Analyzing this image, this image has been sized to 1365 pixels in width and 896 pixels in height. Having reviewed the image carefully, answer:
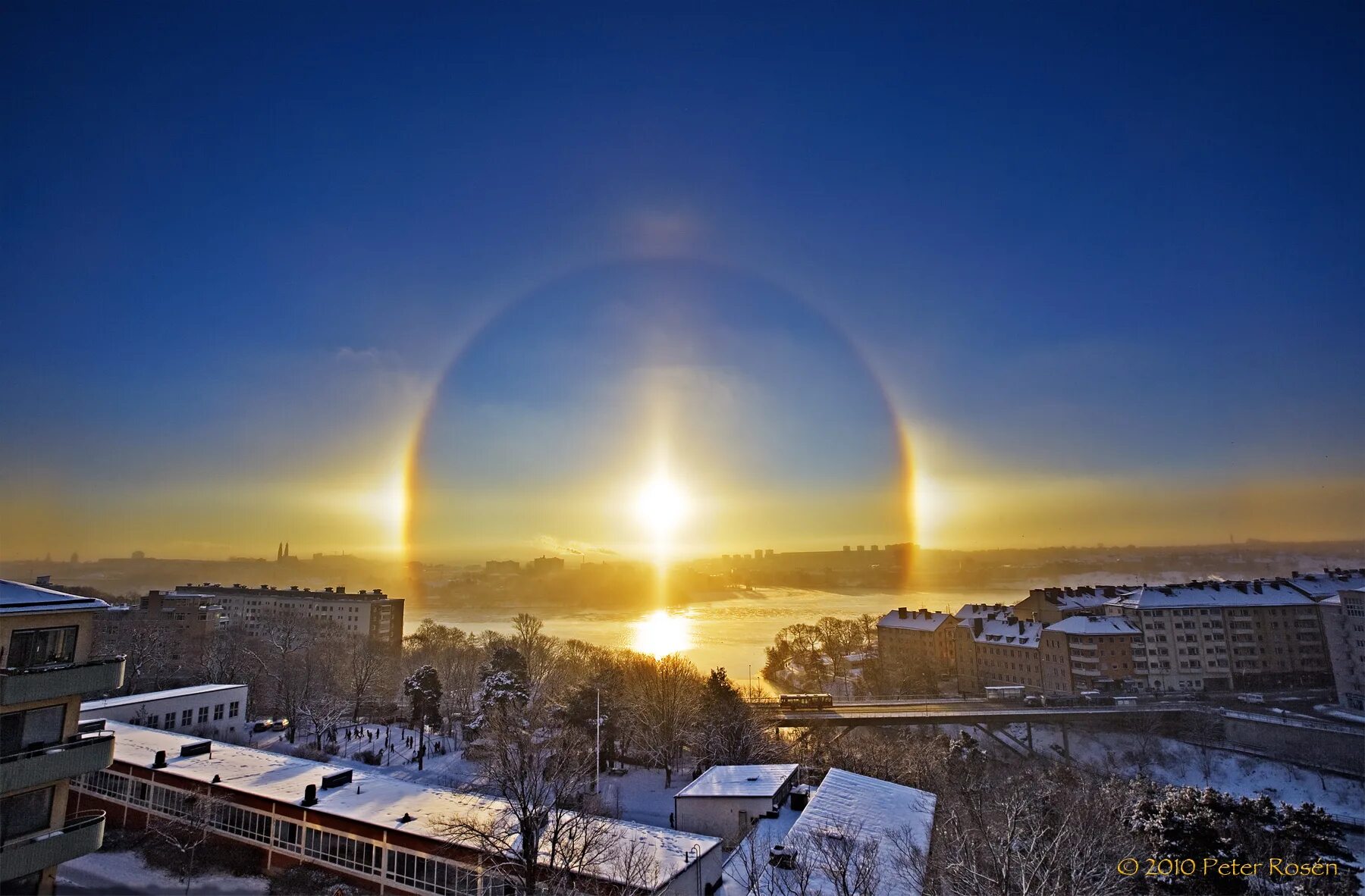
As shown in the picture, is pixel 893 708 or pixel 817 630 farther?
pixel 817 630

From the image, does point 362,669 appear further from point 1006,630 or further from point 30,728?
point 1006,630

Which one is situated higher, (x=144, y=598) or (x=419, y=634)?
(x=144, y=598)

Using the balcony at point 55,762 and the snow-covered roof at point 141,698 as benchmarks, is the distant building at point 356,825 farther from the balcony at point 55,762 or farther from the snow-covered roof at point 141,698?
the snow-covered roof at point 141,698

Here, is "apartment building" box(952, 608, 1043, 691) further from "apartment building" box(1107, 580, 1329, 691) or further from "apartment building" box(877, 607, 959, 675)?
"apartment building" box(1107, 580, 1329, 691)

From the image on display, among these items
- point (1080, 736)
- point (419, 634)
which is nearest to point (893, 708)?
point (1080, 736)

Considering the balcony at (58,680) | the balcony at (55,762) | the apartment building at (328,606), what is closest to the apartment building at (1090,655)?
the balcony at (55,762)

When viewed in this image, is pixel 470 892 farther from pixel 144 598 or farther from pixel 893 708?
pixel 144 598

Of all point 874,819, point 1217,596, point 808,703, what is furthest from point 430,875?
point 1217,596

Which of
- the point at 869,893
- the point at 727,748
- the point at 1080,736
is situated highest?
the point at 869,893

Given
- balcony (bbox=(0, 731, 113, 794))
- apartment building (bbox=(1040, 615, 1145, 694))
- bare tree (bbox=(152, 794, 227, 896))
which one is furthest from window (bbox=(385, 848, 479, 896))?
apartment building (bbox=(1040, 615, 1145, 694))
